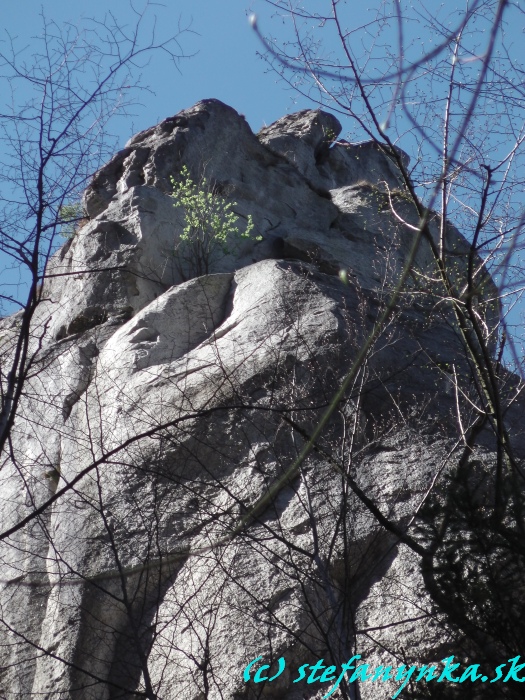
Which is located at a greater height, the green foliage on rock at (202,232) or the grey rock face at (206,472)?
the green foliage on rock at (202,232)

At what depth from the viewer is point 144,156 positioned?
1489 centimetres

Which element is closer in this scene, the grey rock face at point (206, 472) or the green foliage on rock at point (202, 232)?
the grey rock face at point (206, 472)

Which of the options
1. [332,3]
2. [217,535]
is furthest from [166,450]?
[332,3]

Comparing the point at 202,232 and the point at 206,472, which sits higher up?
the point at 202,232

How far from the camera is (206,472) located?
8.22m

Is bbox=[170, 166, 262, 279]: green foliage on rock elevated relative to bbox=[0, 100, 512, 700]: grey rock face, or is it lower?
elevated

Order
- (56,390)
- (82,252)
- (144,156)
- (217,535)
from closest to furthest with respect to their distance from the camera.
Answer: (217,535) < (56,390) < (82,252) < (144,156)

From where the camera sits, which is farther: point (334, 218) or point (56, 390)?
point (334, 218)

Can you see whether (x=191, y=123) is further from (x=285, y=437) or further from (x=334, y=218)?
(x=285, y=437)

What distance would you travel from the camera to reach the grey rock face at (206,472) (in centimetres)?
648

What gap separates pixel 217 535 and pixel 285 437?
1483mm

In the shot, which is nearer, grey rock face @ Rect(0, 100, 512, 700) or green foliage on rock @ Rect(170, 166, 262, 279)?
grey rock face @ Rect(0, 100, 512, 700)

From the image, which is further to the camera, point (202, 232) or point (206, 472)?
point (202, 232)

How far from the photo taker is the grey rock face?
6.48 m
